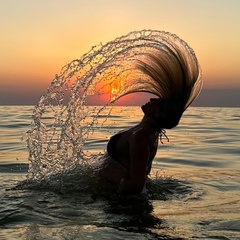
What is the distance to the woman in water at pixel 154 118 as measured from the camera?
5.93 metres

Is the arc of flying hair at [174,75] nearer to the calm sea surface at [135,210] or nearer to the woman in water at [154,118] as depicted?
→ the woman in water at [154,118]

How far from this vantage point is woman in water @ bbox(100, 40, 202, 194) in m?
5.93

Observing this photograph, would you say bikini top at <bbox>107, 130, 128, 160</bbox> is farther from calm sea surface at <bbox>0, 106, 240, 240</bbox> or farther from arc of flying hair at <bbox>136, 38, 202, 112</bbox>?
arc of flying hair at <bbox>136, 38, 202, 112</bbox>

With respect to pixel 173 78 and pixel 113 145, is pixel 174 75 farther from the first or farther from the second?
pixel 113 145

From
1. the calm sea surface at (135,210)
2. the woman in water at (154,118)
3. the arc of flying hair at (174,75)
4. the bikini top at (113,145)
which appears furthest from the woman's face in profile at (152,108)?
the calm sea surface at (135,210)

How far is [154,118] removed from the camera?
618cm

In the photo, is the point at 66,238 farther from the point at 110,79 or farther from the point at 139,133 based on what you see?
the point at 110,79

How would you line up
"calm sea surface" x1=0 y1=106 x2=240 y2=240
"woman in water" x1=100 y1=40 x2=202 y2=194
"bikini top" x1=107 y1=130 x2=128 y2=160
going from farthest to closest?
"bikini top" x1=107 y1=130 x2=128 y2=160 < "woman in water" x1=100 y1=40 x2=202 y2=194 < "calm sea surface" x1=0 y1=106 x2=240 y2=240

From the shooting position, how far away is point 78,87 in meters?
7.80

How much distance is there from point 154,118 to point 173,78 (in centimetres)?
59

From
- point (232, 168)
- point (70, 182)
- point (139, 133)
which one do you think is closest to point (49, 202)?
point (70, 182)

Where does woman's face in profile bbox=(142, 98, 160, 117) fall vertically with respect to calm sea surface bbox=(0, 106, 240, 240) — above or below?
above

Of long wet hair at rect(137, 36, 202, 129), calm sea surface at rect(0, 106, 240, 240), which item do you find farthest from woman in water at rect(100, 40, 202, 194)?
calm sea surface at rect(0, 106, 240, 240)

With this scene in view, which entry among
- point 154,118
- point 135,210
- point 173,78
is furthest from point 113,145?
point 173,78
